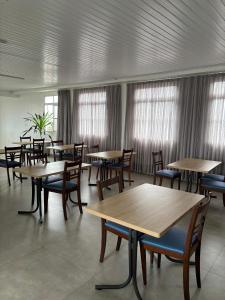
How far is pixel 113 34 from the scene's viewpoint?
3225 millimetres

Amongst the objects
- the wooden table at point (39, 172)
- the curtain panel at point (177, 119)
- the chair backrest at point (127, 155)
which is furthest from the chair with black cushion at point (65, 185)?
the curtain panel at point (177, 119)

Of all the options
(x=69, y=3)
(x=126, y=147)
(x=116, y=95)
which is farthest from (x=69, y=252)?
(x=116, y=95)

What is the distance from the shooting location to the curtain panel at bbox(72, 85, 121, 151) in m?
6.94

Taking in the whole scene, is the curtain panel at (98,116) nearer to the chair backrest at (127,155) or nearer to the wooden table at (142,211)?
the chair backrest at (127,155)

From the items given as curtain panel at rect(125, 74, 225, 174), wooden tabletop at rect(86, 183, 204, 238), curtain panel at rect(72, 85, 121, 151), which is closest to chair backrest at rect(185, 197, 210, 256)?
wooden tabletop at rect(86, 183, 204, 238)

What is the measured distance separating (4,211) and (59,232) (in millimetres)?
1191

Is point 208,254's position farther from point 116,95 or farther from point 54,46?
point 116,95

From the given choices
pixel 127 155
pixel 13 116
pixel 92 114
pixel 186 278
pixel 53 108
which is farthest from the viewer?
pixel 13 116

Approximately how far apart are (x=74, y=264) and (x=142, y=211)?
1.03m

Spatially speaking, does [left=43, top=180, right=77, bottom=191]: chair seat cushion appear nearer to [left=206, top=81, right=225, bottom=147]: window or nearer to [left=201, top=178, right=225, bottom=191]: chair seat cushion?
[left=201, top=178, right=225, bottom=191]: chair seat cushion

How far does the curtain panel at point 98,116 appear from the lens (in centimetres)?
694

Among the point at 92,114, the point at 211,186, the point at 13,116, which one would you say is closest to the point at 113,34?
the point at 211,186

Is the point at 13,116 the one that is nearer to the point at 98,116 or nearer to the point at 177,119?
the point at 98,116

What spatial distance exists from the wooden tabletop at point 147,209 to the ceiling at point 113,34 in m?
1.94
